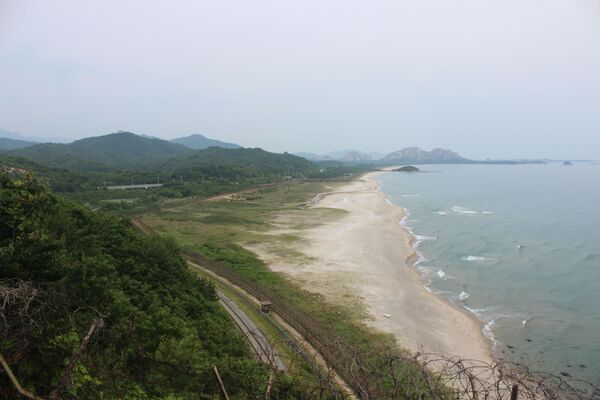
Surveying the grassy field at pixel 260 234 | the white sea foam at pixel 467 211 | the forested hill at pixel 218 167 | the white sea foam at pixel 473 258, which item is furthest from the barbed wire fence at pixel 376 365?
the forested hill at pixel 218 167

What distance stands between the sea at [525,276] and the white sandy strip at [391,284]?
150cm

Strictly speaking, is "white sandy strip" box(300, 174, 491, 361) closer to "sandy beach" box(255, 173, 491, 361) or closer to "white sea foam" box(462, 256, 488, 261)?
"sandy beach" box(255, 173, 491, 361)

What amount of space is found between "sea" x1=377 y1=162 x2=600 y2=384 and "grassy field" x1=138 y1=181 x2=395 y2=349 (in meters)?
8.89

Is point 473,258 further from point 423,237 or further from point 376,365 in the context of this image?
point 376,365

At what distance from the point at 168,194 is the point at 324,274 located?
64.2m

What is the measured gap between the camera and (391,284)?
32.4m

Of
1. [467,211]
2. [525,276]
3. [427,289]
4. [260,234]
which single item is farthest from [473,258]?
[467,211]

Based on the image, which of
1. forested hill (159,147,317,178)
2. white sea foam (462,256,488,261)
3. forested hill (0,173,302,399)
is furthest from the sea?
forested hill (159,147,317,178)

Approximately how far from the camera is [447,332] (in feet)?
78.8

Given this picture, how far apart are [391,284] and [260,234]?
896 inches

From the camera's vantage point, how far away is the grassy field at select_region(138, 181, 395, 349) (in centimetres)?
2452

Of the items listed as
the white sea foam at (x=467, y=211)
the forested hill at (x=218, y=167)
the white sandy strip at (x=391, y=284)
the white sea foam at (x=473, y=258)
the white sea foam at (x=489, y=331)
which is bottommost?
the white sea foam at (x=489, y=331)

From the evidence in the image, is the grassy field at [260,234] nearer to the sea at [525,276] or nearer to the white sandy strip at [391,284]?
the white sandy strip at [391,284]

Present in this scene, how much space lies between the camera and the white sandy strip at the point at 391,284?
23.0 meters
